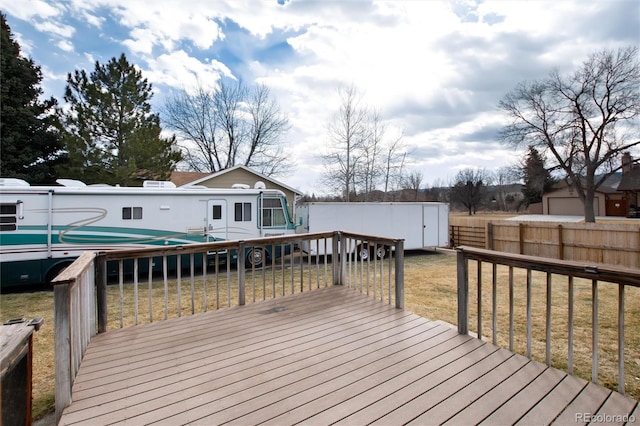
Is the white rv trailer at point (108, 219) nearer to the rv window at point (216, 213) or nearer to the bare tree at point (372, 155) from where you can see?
the rv window at point (216, 213)

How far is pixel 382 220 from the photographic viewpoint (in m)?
10.4

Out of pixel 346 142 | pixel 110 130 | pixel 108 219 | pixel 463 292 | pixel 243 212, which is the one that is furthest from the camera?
pixel 346 142

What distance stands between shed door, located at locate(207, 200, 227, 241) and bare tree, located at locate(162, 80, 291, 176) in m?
12.8

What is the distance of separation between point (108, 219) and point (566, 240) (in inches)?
502

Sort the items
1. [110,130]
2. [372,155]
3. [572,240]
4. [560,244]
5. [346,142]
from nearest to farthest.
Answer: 1. [572,240]
2. [560,244]
3. [110,130]
4. [346,142]
5. [372,155]

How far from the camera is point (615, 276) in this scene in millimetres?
1930

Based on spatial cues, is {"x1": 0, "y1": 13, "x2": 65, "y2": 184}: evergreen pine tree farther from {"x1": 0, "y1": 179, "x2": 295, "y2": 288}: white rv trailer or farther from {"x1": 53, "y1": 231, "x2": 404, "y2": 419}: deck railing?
{"x1": 53, "y1": 231, "x2": 404, "y2": 419}: deck railing

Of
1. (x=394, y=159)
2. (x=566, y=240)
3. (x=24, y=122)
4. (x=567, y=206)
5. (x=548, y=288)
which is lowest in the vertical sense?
(x=566, y=240)

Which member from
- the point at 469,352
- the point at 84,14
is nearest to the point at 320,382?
the point at 469,352

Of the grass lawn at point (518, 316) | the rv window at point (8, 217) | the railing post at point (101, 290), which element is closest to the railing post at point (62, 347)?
the grass lawn at point (518, 316)

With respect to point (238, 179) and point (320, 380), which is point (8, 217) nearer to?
point (320, 380)

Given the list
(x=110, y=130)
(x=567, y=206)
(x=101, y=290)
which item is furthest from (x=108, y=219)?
(x=567, y=206)

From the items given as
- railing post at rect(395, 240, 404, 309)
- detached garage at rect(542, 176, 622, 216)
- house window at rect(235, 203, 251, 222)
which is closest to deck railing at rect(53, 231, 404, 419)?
railing post at rect(395, 240, 404, 309)

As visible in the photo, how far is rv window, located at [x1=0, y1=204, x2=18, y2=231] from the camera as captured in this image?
6.25 m
